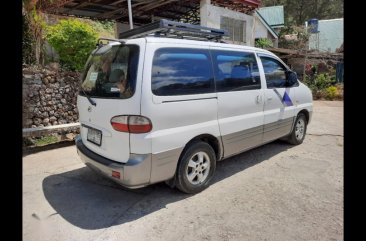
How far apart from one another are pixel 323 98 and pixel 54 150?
1204 cm

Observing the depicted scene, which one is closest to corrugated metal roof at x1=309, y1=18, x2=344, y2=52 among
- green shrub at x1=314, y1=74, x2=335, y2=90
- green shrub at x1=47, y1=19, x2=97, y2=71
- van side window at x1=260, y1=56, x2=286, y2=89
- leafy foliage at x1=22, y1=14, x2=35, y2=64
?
green shrub at x1=314, y1=74, x2=335, y2=90

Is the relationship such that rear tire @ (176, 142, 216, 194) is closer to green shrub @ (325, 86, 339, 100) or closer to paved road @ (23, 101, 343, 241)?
paved road @ (23, 101, 343, 241)

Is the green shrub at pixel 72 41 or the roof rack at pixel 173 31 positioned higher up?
the green shrub at pixel 72 41

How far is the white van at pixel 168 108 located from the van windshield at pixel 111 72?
0.5 inches

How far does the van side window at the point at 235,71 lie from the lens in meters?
4.00

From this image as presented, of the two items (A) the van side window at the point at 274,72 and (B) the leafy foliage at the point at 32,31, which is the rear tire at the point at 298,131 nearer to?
(A) the van side window at the point at 274,72

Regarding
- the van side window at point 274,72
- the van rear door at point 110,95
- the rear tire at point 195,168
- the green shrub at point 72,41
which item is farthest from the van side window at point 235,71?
the green shrub at point 72,41

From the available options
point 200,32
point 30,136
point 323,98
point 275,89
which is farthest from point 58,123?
point 323,98

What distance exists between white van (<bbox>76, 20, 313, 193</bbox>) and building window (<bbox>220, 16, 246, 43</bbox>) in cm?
710

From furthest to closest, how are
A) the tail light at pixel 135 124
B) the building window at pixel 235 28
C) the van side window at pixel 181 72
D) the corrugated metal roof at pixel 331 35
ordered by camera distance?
1. the corrugated metal roof at pixel 331 35
2. the building window at pixel 235 28
3. the van side window at pixel 181 72
4. the tail light at pixel 135 124

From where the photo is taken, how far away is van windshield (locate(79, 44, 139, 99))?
129 inches

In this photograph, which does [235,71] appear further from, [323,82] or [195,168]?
[323,82]

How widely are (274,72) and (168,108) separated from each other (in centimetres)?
259

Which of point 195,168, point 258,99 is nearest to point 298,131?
point 258,99
